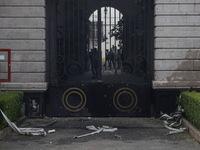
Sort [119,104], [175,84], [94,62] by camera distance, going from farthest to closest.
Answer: [94,62]
[119,104]
[175,84]

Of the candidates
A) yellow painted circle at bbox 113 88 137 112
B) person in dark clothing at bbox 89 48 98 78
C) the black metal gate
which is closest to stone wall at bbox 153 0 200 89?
the black metal gate

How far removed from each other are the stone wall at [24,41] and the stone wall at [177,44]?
362cm

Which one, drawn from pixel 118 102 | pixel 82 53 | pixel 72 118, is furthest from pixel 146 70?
pixel 72 118

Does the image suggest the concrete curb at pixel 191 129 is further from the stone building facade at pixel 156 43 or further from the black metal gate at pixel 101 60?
the black metal gate at pixel 101 60

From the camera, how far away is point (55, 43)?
10.1 m

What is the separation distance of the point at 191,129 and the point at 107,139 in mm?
2144

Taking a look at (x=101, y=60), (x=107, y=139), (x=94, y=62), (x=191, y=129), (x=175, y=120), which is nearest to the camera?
(x=107, y=139)

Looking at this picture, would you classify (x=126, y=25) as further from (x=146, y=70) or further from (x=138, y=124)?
(x=138, y=124)

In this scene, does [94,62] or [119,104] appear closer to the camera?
[119,104]

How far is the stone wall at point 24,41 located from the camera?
966 centimetres

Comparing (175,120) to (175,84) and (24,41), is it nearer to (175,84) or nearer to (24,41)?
(175,84)

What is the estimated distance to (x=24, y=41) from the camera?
9727mm

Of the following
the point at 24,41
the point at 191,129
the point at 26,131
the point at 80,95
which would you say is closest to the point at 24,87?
the point at 24,41

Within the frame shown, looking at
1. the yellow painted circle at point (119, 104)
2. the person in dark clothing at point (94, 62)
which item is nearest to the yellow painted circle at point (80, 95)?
the person in dark clothing at point (94, 62)
